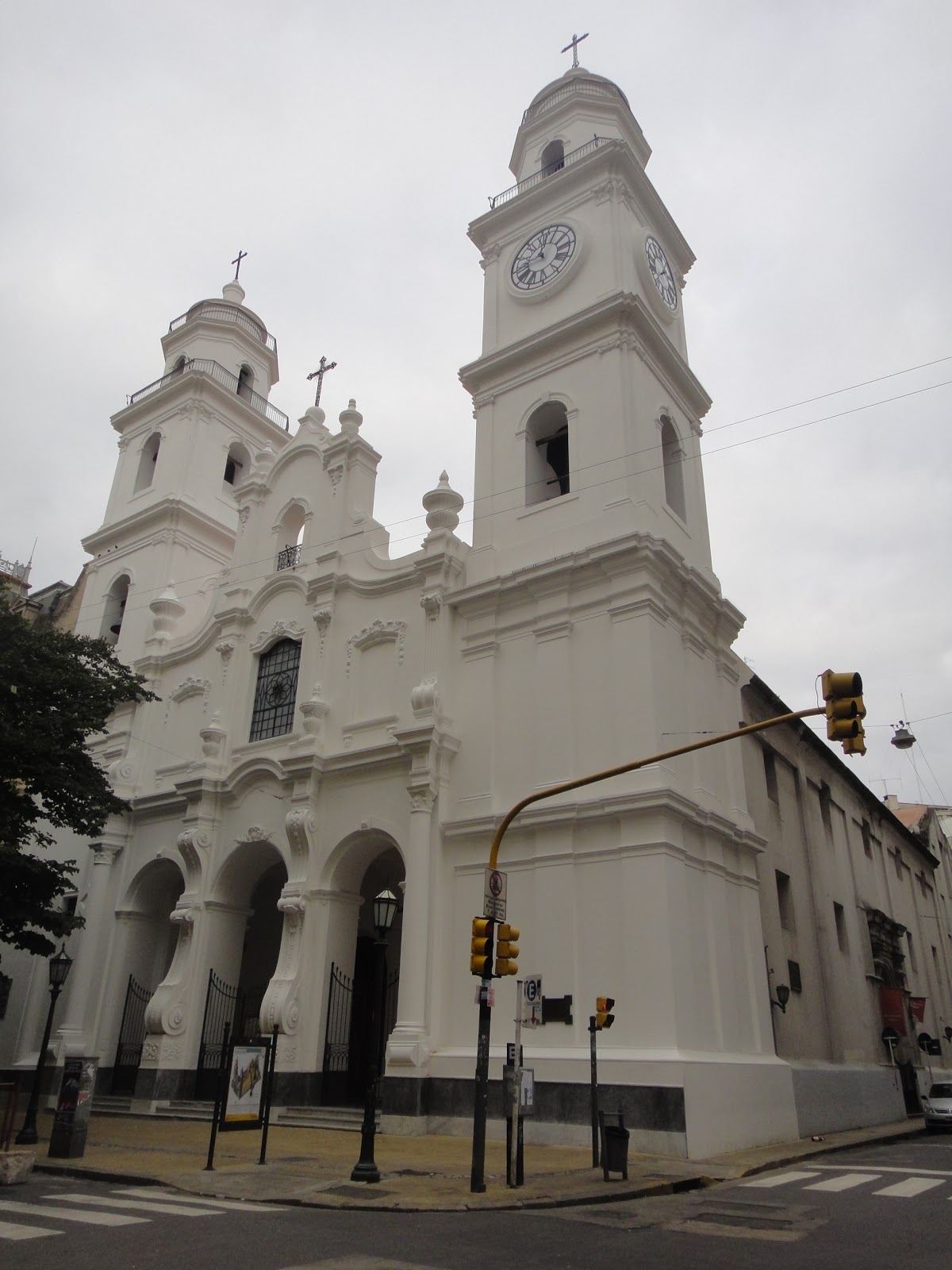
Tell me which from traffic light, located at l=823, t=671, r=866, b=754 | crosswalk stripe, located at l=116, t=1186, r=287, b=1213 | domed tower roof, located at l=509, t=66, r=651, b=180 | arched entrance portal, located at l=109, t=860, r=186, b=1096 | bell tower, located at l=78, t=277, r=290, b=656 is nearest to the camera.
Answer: crosswalk stripe, located at l=116, t=1186, r=287, b=1213

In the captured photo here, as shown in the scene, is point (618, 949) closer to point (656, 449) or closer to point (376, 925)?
point (376, 925)

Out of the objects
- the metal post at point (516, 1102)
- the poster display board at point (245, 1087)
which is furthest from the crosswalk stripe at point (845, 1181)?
the poster display board at point (245, 1087)

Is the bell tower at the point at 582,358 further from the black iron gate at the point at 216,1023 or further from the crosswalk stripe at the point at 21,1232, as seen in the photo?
the crosswalk stripe at the point at 21,1232

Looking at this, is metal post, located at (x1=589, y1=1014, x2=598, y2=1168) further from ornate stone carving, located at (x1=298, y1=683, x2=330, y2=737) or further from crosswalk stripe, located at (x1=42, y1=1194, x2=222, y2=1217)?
ornate stone carving, located at (x1=298, y1=683, x2=330, y2=737)

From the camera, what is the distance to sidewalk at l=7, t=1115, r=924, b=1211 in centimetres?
1127

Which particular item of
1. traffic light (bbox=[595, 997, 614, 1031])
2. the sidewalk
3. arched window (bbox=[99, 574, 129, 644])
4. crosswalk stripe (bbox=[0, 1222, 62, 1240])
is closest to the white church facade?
the sidewalk

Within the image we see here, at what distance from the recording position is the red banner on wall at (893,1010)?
31016 millimetres

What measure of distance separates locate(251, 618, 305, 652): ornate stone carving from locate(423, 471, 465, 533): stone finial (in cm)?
489

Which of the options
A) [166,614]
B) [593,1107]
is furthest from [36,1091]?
[166,614]

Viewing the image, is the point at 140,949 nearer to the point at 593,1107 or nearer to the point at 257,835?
the point at 257,835

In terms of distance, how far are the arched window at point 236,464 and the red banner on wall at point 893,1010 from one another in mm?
28595

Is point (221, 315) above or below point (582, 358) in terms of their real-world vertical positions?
above

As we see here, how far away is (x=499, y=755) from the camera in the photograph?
68.7 ft

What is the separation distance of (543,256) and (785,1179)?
73.3ft
